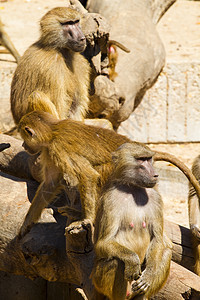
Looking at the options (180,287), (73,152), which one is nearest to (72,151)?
(73,152)

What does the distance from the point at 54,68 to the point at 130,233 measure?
1.91m

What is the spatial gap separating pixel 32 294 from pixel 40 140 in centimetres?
156

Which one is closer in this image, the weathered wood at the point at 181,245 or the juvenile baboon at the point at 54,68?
the weathered wood at the point at 181,245

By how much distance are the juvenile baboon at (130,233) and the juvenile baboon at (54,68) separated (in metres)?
1.40

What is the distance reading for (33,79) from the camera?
15.4ft

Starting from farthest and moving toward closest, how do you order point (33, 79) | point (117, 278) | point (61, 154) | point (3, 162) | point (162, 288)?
point (3, 162), point (33, 79), point (61, 154), point (162, 288), point (117, 278)

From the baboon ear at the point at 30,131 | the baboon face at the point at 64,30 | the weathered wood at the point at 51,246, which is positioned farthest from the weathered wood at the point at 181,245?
the baboon face at the point at 64,30

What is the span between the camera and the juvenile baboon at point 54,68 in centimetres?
466

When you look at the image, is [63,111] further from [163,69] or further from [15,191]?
[163,69]

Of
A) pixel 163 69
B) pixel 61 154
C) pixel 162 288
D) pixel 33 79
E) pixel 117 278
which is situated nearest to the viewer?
pixel 117 278

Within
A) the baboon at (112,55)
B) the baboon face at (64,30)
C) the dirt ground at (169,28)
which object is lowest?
the dirt ground at (169,28)

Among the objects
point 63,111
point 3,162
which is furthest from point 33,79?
point 3,162

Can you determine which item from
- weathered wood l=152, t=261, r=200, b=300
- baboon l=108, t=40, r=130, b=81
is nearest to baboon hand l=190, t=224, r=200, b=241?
weathered wood l=152, t=261, r=200, b=300

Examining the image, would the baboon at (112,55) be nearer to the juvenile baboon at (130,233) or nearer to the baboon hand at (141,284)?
the juvenile baboon at (130,233)
